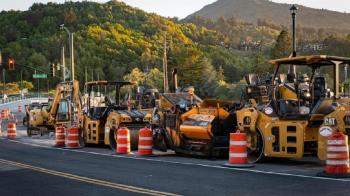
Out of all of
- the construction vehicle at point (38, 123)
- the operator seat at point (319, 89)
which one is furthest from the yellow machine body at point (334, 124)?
the construction vehicle at point (38, 123)

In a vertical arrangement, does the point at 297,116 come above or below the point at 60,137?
above

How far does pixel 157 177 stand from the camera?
14.0m

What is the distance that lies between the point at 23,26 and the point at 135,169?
164464mm

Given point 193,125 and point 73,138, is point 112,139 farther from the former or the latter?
point 193,125

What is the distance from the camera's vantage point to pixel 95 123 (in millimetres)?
25375

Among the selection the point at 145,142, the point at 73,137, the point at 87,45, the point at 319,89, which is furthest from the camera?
the point at 87,45

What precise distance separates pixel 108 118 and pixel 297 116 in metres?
10.4

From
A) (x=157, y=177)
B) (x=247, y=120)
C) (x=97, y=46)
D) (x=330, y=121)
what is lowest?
(x=157, y=177)

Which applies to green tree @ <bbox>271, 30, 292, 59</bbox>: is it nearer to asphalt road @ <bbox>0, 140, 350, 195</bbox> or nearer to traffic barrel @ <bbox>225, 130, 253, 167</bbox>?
asphalt road @ <bbox>0, 140, 350, 195</bbox>

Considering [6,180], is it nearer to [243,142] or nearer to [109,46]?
[243,142]

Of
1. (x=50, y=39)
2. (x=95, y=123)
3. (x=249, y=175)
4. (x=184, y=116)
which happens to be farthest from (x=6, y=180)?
(x=50, y=39)

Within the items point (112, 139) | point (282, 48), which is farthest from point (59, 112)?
point (282, 48)

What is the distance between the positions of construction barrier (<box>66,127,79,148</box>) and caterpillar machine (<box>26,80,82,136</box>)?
688 cm

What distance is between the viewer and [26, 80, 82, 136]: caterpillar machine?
1320 inches
